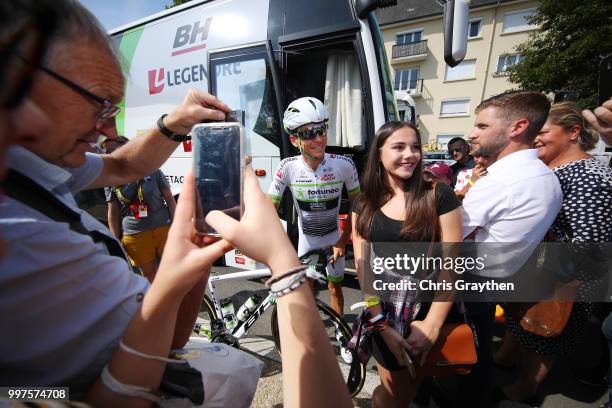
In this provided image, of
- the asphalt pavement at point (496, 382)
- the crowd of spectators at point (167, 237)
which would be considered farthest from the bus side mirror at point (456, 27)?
the asphalt pavement at point (496, 382)

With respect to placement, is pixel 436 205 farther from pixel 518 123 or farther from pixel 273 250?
pixel 273 250

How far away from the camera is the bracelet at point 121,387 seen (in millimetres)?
614

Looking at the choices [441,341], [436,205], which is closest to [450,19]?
[436,205]

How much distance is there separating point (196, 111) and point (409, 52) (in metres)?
29.5

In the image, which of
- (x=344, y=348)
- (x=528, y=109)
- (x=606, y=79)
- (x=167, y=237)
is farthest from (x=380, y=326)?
(x=606, y=79)

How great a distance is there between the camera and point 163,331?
2.17 ft

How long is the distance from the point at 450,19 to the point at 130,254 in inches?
170

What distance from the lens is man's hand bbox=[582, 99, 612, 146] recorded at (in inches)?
64.6

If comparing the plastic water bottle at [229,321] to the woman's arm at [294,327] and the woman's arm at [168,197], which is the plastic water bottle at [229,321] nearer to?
the woman's arm at [168,197]

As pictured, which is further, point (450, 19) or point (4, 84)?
point (450, 19)

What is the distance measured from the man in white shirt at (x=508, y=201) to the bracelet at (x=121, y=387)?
1.89m

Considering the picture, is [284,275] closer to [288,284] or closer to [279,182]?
[288,284]

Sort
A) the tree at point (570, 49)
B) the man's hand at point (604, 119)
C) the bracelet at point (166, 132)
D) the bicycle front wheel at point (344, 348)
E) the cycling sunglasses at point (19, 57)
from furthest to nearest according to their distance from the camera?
the tree at point (570, 49), the bicycle front wheel at point (344, 348), the man's hand at point (604, 119), the bracelet at point (166, 132), the cycling sunglasses at point (19, 57)

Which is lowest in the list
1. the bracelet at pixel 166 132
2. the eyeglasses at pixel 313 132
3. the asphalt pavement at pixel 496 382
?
the asphalt pavement at pixel 496 382
